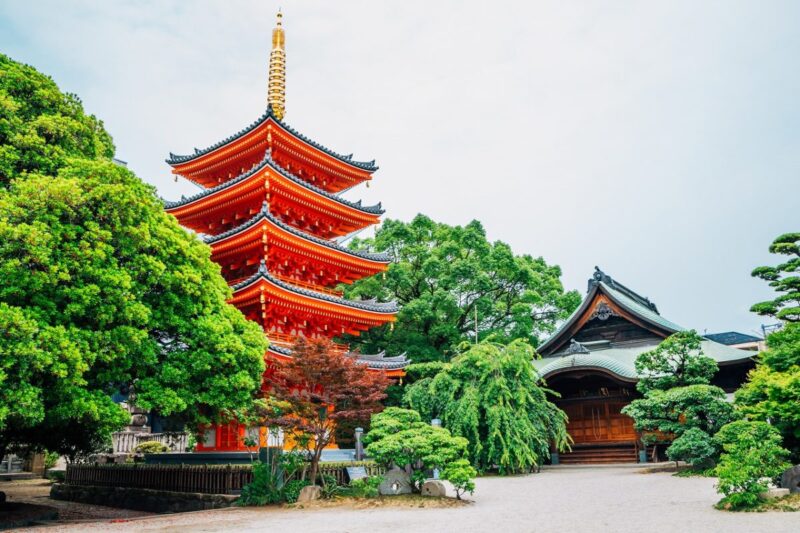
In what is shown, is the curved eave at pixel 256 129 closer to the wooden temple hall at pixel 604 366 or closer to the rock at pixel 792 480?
the wooden temple hall at pixel 604 366

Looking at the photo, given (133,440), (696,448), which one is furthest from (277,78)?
(696,448)

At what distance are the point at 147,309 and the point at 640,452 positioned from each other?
1774 cm

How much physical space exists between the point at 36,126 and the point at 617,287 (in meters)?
22.8

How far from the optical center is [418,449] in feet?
39.6

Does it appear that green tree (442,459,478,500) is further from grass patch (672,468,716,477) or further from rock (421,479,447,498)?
grass patch (672,468,716,477)

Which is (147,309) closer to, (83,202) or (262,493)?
(83,202)

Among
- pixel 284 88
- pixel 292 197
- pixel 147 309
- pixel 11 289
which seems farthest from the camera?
pixel 284 88

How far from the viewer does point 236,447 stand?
18984 mm

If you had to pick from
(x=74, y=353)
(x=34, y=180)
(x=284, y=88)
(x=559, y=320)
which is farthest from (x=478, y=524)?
(x=559, y=320)

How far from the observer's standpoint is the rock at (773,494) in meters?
9.52

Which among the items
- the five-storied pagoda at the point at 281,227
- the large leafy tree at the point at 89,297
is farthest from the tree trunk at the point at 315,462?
the five-storied pagoda at the point at 281,227

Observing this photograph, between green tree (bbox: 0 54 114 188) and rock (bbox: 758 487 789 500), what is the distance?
1381cm

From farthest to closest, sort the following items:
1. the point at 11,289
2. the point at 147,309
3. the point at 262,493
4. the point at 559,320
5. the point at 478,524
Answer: the point at 559,320 → the point at 262,493 → the point at 147,309 → the point at 11,289 → the point at 478,524

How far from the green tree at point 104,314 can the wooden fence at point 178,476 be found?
140cm
